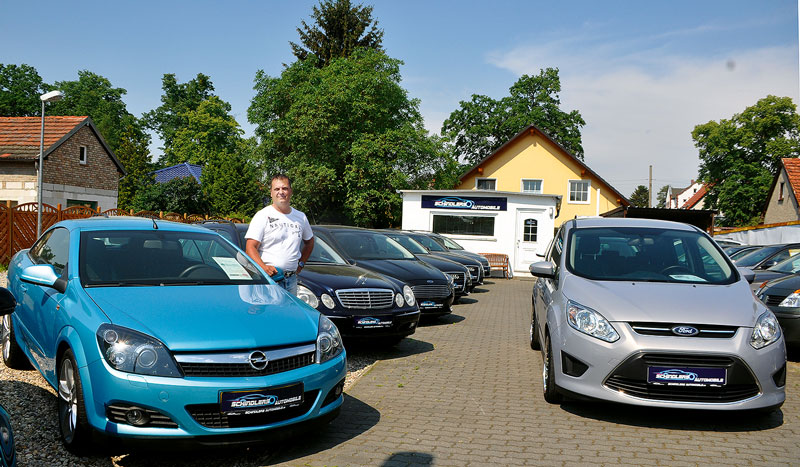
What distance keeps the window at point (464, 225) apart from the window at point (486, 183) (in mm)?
13653

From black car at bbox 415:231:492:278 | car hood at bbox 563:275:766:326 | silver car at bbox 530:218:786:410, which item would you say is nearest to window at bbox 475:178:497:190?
black car at bbox 415:231:492:278

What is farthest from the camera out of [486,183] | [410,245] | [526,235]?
[486,183]

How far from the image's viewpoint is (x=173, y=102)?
242ft

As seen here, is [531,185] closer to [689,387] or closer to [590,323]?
[590,323]

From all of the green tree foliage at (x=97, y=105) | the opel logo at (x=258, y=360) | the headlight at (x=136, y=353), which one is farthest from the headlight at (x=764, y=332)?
the green tree foliage at (x=97, y=105)

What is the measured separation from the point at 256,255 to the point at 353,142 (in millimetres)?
28501

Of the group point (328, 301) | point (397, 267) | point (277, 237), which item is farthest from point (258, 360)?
point (397, 267)

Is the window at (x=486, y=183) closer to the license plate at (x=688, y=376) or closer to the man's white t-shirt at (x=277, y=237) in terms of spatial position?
the man's white t-shirt at (x=277, y=237)

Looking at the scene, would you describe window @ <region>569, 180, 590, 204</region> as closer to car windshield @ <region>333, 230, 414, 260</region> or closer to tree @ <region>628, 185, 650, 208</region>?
car windshield @ <region>333, 230, 414, 260</region>

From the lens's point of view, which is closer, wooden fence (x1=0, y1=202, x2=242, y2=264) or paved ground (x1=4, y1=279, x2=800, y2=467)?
paved ground (x1=4, y1=279, x2=800, y2=467)

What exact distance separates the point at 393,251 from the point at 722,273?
634 cm

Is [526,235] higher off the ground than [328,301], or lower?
higher

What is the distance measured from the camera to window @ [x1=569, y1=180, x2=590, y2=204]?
39.0 m

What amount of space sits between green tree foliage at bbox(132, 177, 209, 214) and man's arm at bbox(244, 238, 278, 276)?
40720mm
